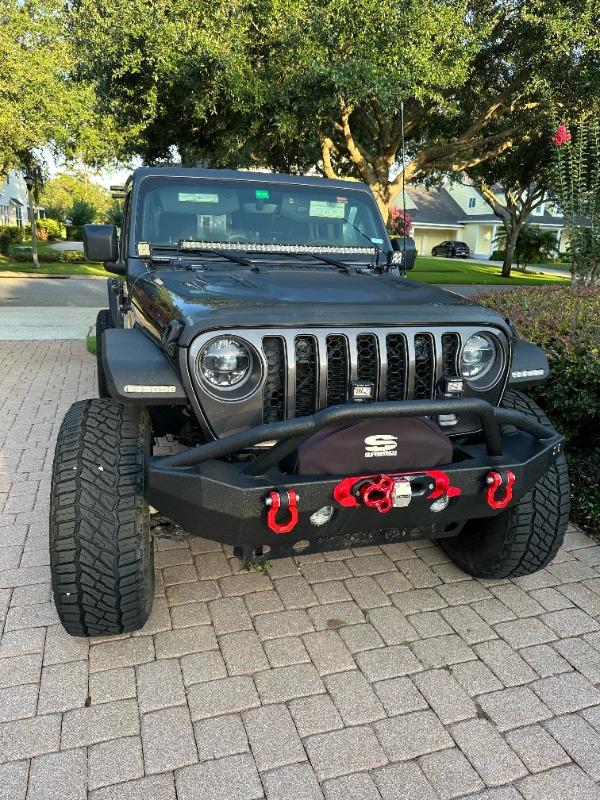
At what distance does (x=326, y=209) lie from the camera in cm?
381

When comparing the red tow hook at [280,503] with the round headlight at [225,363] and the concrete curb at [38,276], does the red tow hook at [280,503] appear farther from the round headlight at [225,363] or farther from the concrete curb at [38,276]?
the concrete curb at [38,276]

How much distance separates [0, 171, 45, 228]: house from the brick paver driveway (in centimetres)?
4217

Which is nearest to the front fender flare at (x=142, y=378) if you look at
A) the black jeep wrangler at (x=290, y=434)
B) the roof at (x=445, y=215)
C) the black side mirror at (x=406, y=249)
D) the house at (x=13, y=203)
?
the black jeep wrangler at (x=290, y=434)

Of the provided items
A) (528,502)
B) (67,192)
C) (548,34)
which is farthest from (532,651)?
(67,192)

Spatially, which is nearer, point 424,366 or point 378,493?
point 378,493

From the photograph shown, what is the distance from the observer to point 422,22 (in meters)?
10.1

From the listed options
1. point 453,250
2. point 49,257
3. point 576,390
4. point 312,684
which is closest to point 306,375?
point 312,684

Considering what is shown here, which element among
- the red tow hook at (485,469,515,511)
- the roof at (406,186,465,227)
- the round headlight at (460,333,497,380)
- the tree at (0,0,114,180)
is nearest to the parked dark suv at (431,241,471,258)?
the roof at (406,186,465,227)

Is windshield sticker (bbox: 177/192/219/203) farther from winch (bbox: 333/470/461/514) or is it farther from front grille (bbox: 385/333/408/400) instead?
winch (bbox: 333/470/461/514)

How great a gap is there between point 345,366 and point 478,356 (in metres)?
0.63

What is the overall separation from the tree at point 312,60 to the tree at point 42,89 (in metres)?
0.63

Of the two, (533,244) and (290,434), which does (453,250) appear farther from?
(290,434)

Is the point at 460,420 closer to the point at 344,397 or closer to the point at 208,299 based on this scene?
the point at 344,397

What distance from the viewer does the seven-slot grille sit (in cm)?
229
